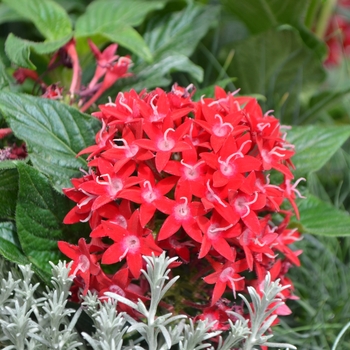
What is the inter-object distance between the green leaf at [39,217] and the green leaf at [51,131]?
0.06 feet

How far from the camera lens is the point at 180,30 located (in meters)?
0.91

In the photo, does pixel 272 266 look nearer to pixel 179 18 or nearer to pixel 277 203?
pixel 277 203

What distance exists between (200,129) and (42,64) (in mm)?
392

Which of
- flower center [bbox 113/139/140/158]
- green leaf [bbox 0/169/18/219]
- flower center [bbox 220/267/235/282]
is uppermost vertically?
flower center [bbox 113/139/140/158]

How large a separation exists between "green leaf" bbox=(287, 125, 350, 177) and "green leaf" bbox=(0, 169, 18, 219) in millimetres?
397

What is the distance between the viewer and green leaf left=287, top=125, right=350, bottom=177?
72 cm

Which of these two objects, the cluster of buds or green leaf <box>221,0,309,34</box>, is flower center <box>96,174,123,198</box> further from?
green leaf <box>221,0,309,34</box>

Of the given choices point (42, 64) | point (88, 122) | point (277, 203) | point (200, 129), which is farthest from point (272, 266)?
point (42, 64)

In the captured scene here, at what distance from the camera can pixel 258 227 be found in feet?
1.61

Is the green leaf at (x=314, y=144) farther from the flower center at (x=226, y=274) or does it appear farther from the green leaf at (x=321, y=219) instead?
the flower center at (x=226, y=274)

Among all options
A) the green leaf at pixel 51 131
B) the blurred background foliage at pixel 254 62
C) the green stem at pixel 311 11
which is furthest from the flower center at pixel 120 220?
the green stem at pixel 311 11

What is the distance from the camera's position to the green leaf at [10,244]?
1.76 ft

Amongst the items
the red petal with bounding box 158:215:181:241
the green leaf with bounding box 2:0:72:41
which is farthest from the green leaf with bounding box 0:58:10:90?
the red petal with bounding box 158:215:181:241

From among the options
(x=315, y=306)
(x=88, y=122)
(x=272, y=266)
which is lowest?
(x=315, y=306)
